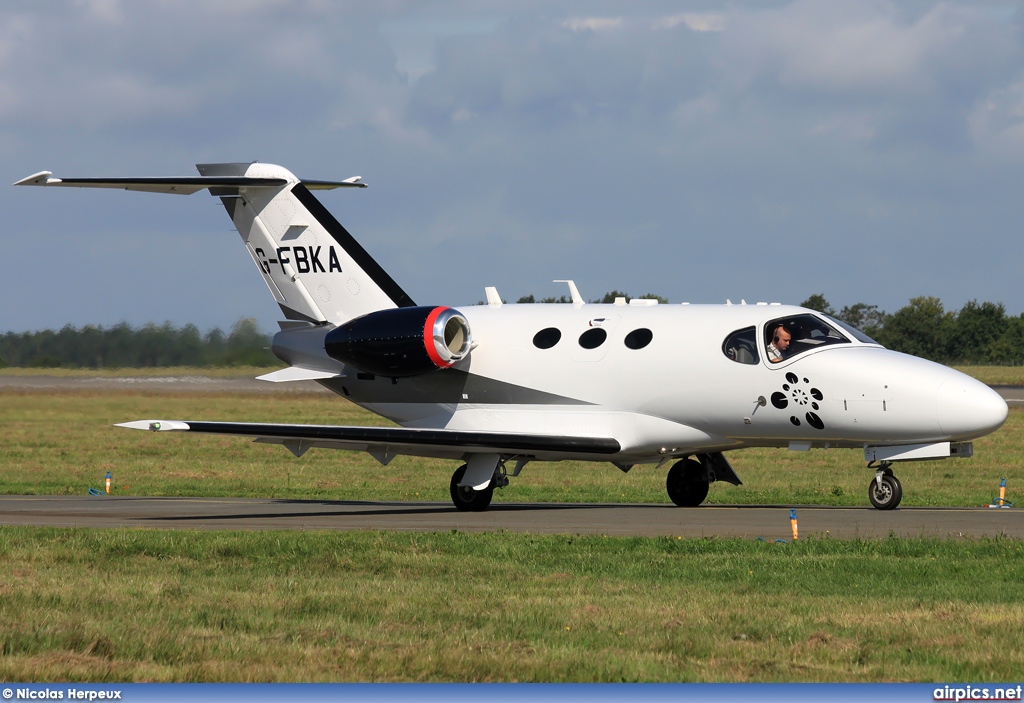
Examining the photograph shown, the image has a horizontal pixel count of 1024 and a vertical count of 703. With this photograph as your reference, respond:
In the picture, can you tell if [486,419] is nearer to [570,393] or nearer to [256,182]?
[570,393]

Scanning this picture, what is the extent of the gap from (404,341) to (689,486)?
5426mm

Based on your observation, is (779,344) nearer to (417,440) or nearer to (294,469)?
(417,440)

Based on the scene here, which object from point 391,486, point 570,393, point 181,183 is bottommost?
point 391,486

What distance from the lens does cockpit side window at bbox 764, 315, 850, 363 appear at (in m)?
21.2

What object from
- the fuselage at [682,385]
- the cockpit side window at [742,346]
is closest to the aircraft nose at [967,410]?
→ the fuselage at [682,385]

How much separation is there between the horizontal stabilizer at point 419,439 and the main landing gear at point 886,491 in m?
4.02

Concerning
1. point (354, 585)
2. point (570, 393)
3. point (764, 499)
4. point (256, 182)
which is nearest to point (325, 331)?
point (256, 182)

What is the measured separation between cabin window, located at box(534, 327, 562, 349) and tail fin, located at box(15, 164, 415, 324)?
3270mm

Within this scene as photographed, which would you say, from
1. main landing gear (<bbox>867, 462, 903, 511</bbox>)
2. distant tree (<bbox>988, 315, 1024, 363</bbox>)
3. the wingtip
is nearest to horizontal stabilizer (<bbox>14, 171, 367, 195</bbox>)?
the wingtip

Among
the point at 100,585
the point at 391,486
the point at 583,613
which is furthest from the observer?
the point at 391,486

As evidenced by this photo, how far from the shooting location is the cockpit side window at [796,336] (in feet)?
69.5

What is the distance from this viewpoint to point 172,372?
38875 millimetres

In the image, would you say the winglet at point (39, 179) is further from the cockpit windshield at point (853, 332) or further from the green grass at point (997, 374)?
the green grass at point (997, 374)

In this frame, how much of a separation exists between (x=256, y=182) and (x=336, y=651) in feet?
55.4
